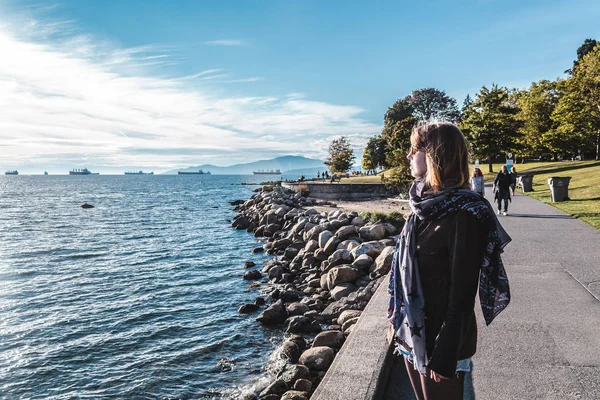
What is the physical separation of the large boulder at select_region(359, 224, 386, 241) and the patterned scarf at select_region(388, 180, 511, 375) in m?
12.6

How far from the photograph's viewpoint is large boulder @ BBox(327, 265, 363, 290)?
1153cm

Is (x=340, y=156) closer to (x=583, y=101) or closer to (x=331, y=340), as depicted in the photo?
(x=583, y=101)

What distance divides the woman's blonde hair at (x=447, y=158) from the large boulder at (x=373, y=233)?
12.8 m

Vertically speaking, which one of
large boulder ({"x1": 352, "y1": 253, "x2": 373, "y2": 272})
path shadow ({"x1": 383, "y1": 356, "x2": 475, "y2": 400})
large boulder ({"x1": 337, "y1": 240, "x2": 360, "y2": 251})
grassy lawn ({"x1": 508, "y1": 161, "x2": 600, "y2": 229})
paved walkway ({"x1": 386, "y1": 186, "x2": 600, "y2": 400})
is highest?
grassy lawn ({"x1": 508, "y1": 161, "x2": 600, "y2": 229})

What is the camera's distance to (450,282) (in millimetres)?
2221

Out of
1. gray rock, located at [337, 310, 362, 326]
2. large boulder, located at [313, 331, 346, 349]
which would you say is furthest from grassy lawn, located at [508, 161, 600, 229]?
large boulder, located at [313, 331, 346, 349]

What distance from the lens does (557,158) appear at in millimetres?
58406

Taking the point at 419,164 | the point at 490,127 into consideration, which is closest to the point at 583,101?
the point at 490,127

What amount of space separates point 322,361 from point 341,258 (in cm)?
639

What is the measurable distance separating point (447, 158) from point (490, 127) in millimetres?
44044

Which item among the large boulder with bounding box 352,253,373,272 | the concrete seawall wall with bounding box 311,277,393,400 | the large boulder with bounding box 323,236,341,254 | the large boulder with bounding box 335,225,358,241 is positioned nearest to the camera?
the concrete seawall wall with bounding box 311,277,393,400

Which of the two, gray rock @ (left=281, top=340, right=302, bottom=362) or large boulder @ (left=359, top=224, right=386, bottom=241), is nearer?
gray rock @ (left=281, top=340, right=302, bottom=362)

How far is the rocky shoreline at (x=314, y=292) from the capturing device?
7.13 meters

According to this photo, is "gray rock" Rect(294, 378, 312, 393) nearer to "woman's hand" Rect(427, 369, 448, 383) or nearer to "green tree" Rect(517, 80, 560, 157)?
"woman's hand" Rect(427, 369, 448, 383)
